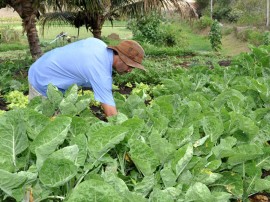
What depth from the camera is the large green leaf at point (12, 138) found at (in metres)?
2.15

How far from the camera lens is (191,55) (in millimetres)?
18859

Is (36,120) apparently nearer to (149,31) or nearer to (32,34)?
(32,34)

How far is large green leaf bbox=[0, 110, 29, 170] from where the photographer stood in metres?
2.15

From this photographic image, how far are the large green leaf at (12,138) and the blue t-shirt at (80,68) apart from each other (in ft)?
4.69

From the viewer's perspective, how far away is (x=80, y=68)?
156 inches

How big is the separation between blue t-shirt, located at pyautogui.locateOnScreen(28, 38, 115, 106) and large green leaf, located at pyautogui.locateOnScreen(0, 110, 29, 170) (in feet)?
4.69

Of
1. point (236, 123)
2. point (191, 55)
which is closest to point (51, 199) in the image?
point (236, 123)

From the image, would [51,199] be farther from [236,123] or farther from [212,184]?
[236,123]

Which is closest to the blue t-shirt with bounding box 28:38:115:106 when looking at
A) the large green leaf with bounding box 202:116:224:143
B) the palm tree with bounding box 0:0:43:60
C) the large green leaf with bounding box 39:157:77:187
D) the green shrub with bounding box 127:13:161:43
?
the large green leaf with bounding box 202:116:224:143

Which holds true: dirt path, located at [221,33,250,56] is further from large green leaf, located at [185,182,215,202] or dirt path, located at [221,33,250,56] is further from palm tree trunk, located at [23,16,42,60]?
large green leaf, located at [185,182,215,202]

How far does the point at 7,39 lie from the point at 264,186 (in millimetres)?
23926

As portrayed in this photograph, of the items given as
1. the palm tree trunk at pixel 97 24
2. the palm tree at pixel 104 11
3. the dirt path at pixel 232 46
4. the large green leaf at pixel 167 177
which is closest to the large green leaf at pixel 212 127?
the large green leaf at pixel 167 177

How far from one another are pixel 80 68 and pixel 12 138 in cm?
185

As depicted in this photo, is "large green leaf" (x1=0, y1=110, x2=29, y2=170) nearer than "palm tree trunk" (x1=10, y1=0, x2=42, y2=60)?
Yes
